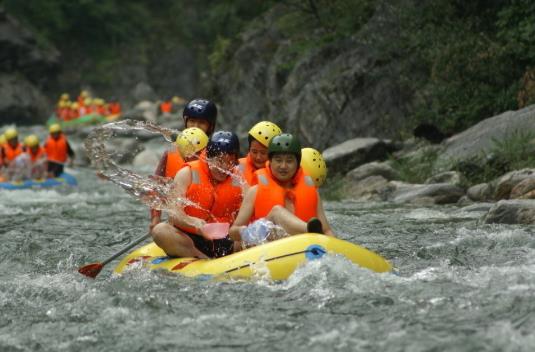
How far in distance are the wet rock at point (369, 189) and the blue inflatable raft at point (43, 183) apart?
658 centimetres

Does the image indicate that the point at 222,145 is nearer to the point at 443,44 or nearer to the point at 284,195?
the point at 284,195

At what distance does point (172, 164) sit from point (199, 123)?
1.54 ft

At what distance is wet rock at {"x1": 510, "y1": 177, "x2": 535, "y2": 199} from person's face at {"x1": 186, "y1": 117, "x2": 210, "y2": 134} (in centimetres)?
426

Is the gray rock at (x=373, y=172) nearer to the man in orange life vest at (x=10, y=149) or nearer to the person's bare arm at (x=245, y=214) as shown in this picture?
the man in orange life vest at (x=10, y=149)

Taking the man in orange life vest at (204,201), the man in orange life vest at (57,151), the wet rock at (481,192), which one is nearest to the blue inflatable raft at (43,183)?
the man in orange life vest at (57,151)

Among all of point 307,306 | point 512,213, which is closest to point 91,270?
point 307,306

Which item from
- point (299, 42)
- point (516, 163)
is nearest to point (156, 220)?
point (516, 163)

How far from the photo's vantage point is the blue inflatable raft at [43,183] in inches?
709

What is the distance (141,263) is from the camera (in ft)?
26.3

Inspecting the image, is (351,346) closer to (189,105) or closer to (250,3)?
(189,105)

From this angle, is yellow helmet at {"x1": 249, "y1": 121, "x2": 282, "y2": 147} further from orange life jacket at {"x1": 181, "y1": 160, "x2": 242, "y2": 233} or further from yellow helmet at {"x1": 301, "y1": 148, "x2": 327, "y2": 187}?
orange life jacket at {"x1": 181, "y1": 160, "x2": 242, "y2": 233}

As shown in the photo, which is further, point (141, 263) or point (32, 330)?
point (141, 263)

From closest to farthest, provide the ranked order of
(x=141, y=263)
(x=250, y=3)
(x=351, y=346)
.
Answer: (x=351, y=346), (x=141, y=263), (x=250, y=3)

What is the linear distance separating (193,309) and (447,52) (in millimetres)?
10530
